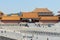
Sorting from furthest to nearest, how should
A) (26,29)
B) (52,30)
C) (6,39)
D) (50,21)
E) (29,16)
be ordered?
(29,16) < (50,21) < (26,29) < (52,30) < (6,39)

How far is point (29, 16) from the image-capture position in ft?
102

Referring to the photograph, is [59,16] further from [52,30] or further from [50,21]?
[52,30]

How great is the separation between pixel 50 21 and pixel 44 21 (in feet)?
2.56

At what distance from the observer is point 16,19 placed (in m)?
30.0

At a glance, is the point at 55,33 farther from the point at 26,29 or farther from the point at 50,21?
the point at 50,21

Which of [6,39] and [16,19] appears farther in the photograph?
[16,19]

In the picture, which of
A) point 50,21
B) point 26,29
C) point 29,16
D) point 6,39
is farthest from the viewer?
point 29,16

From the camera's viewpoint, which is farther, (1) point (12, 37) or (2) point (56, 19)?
(2) point (56, 19)

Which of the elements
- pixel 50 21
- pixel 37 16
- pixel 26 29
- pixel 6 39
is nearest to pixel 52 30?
pixel 26 29

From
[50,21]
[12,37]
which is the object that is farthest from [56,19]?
[12,37]

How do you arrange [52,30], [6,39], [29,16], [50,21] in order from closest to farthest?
1. [6,39]
2. [52,30]
3. [50,21]
4. [29,16]

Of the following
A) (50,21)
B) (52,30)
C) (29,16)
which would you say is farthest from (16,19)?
(52,30)

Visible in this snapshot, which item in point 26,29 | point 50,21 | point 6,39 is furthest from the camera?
point 50,21

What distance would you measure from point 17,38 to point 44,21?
11.5 m
